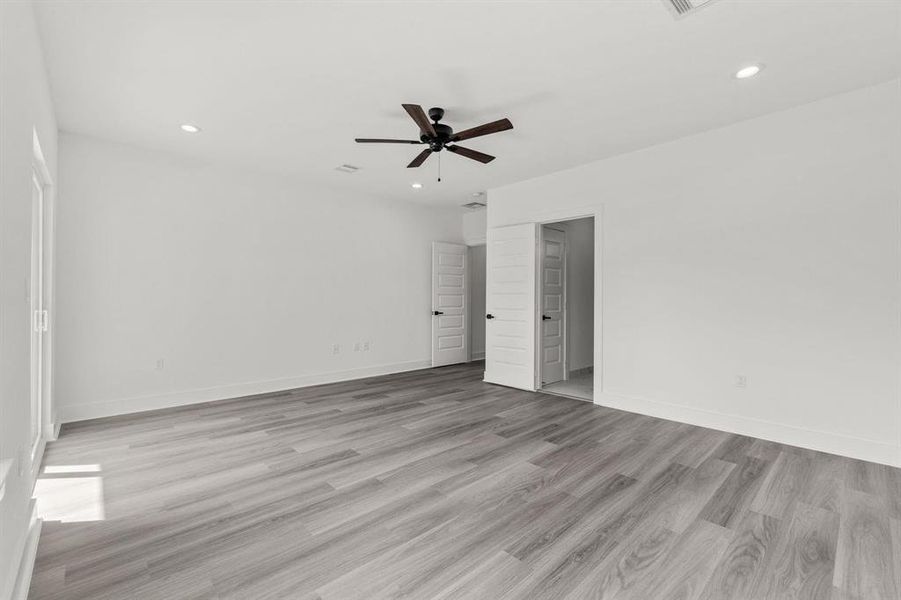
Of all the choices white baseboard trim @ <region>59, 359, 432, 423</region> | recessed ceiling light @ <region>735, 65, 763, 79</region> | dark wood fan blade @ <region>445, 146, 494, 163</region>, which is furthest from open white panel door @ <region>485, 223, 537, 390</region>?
recessed ceiling light @ <region>735, 65, 763, 79</region>

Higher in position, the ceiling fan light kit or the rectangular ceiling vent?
the rectangular ceiling vent

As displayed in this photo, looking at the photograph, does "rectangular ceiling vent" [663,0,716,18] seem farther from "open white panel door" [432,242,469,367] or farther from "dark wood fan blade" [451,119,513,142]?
"open white panel door" [432,242,469,367]

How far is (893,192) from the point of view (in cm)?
307

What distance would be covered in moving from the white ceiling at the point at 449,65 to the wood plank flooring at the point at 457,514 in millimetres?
2894

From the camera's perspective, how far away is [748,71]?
289 centimetres

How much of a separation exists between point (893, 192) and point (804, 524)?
8.59 feet

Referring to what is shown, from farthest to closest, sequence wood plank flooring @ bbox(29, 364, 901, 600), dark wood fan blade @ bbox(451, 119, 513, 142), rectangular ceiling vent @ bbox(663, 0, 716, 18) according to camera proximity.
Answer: dark wood fan blade @ bbox(451, 119, 513, 142) < rectangular ceiling vent @ bbox(663, 0, 716, 18) < wood plank flooring @ bbox(29, 364, 901, 600)

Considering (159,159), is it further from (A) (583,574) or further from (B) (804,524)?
(B) (804,524)

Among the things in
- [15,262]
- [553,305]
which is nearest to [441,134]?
[15,262]

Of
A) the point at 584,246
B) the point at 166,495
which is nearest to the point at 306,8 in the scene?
the point at 166,495

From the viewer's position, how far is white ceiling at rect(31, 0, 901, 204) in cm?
233

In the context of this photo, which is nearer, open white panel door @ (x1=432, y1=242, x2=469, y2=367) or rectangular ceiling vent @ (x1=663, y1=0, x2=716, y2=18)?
rectangular ceiling vent @ (x1=663, y1=0, x2=716, y2=18)

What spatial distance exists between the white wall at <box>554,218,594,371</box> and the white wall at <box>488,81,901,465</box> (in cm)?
176

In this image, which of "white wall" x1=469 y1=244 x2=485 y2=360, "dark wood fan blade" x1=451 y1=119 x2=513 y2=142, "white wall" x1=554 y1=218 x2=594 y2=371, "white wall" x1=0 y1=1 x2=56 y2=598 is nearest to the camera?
"white wall" x1=0 y1=1 x2=56 y2=598
